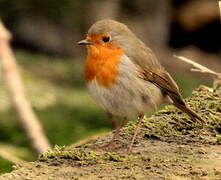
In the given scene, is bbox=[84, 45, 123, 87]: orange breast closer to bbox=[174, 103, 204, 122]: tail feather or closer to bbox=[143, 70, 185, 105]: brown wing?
bbox=[143, 70, 185, 105]: brown wing

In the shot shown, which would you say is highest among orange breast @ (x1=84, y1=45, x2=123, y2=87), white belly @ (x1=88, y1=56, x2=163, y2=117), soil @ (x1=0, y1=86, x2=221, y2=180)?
Answer: orange breast @ (x1=84, y1=45, x2=123, y2=87)

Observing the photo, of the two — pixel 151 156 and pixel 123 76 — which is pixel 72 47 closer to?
pixel 123 76

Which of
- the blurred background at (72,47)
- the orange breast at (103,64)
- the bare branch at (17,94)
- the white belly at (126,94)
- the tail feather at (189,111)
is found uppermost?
the blurred background at (72,47)

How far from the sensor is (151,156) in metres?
3.73

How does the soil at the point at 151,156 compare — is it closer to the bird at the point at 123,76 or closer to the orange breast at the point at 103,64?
the bird at the point at 123,76

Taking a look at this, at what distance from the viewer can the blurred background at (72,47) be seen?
7.09 metres

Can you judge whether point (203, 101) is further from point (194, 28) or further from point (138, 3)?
point (194, 28)

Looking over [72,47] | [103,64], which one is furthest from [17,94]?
[72,47]

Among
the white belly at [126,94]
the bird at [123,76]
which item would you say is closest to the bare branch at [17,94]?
the bird at [123,76]

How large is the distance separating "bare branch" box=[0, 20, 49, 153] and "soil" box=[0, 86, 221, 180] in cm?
74

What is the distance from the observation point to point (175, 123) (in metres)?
4.29

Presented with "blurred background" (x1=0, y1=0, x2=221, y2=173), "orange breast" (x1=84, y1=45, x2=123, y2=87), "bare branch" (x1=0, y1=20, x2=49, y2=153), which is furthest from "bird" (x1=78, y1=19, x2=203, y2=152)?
"blurred background" (x1=0, y1=0, x2=221, y2=173)

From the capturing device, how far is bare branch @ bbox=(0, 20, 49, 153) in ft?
16.1

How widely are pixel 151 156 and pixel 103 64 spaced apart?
861mm
